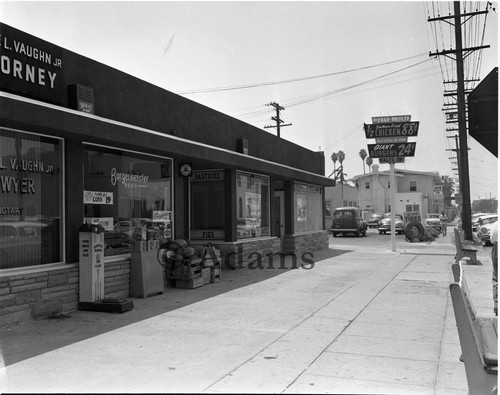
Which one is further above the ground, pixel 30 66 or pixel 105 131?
pixel 30 66

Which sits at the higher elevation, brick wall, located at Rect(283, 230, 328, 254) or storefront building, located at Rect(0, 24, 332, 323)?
storefront building, located at Rect(0, 24, 332, 323)

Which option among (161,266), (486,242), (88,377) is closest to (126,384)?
(88,377)

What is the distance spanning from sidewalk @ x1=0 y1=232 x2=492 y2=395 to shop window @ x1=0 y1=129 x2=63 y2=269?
110cm

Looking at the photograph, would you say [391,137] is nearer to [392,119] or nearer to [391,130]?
[391,130]

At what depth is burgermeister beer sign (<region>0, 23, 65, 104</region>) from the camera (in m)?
6.78

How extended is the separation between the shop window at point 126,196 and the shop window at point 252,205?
3483mm

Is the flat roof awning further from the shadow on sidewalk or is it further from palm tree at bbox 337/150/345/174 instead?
palm tree at bbox 337/150/345/174

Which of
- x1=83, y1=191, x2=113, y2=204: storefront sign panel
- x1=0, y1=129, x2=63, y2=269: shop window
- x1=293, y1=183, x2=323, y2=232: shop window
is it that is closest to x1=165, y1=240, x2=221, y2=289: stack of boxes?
x1=83, y1=191, x2=113, y2=204: storefront sign panel

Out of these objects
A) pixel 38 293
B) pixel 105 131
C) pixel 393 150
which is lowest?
pixel 38 293

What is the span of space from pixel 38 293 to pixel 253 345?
348 cm

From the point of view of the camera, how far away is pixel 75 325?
6.82m

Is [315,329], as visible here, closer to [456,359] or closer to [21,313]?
[456,359]

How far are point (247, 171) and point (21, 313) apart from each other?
8.65m

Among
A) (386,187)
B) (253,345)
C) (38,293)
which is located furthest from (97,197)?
(386,187)
